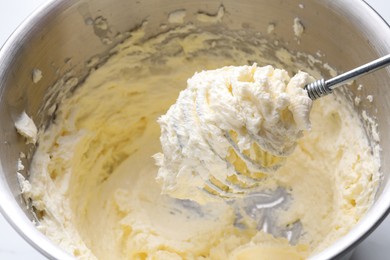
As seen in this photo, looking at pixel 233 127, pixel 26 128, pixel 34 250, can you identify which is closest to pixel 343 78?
pixel 233 127

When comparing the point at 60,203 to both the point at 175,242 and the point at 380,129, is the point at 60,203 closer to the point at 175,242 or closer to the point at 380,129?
the point at 175,242

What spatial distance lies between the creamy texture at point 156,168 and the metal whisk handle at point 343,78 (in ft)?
0.77

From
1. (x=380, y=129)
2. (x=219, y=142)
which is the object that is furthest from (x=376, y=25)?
(x=219, y=142)

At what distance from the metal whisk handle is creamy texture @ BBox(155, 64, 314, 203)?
2 centimetres

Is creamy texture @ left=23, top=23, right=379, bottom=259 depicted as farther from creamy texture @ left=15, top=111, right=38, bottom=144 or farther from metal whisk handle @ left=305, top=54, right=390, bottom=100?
metal whisk handle @ left=305, top=54, right=390, bottom=100

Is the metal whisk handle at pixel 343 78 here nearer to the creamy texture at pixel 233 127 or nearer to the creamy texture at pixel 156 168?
the creamy texture at pixel 233 127

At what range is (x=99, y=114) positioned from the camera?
4.50 feet

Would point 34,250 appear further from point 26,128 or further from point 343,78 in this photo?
point 343,78

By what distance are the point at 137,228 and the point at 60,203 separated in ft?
0.70

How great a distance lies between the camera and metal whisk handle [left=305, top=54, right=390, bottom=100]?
35.8 inches

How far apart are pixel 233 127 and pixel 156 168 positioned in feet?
1.58

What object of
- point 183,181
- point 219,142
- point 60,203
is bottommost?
point 60,203

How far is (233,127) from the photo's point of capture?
1.00 meters

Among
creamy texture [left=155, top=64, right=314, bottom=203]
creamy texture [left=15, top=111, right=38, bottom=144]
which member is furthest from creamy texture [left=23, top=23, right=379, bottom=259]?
creamy texture [left=155, top=64, right=314, bottom=203]
